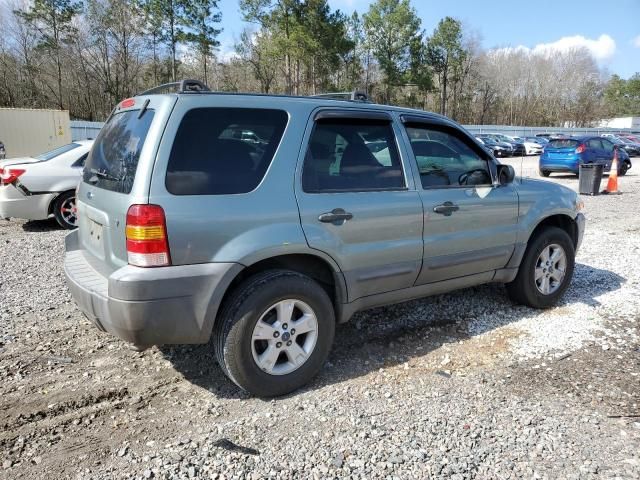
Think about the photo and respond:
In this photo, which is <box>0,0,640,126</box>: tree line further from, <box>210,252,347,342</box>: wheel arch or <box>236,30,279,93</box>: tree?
<box>210,252,347,342</box>: wheel arch

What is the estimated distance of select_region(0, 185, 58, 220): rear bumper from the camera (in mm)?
7551

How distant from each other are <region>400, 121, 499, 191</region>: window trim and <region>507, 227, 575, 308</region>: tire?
82 cm

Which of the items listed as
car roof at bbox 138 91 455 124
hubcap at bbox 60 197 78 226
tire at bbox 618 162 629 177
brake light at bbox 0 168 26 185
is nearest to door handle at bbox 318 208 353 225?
car roof at bbox 138 91 455 124

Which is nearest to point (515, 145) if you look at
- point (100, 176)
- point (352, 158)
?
point (352, 158)

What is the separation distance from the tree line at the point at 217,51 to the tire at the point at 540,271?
41.5 metres

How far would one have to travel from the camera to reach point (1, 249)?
6.77 meters

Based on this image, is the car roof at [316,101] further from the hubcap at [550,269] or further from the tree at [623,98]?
the tree at [623,98]

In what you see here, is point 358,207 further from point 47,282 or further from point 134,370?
point 47,282

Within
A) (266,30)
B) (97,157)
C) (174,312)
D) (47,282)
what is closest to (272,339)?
(174,312)

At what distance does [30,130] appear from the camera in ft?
73.2

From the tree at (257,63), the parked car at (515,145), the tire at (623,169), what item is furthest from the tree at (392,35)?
the tire at (623,169)

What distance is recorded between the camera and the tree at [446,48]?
2314 inches

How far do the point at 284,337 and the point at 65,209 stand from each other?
6.30m

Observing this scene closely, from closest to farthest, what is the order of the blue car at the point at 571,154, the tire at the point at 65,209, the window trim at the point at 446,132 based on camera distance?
the window trim at the point at 446,132 → the tire at the point at 65,209 → the blue car at the point at 571,154
